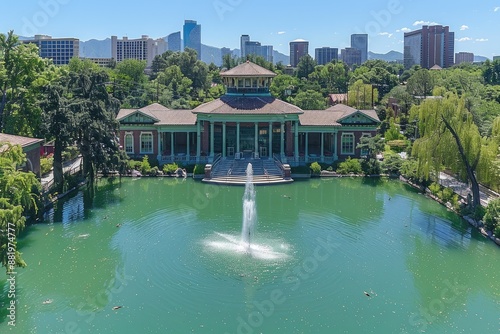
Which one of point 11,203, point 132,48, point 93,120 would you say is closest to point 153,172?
point 93,120

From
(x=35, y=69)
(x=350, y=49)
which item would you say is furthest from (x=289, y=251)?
(x=350, y=49)

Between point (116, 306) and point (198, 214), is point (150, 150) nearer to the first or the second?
point (198, 214)

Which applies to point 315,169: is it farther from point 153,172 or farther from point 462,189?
point 153,172

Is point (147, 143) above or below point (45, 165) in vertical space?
above

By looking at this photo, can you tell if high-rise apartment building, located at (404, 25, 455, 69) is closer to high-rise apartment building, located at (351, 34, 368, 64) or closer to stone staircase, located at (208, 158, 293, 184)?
high-rise apartment building, located at (351, 34, 368, 64)

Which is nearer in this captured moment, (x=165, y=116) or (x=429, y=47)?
(x=165, y=116)

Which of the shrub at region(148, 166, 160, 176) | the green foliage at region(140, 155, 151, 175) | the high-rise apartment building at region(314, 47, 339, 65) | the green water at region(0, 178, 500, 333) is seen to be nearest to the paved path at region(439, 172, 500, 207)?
the green water at region(0, 178, 500, 333)

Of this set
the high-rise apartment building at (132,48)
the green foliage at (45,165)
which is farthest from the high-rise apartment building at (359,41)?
the green foliage at (45,165)
